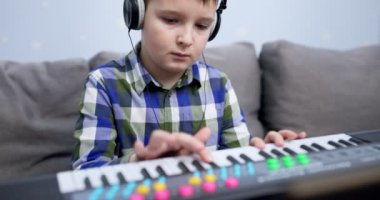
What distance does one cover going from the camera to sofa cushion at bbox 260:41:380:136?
1352mm

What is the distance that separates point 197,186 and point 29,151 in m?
0.77

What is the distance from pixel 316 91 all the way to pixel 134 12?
2.70 ft

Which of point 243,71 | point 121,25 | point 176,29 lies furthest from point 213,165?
point 121,25

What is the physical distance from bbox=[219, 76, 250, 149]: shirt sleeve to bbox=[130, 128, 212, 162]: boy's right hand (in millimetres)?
383

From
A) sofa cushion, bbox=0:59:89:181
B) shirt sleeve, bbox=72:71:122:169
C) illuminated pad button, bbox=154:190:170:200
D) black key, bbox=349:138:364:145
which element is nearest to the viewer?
illuminated pad button, bbox=154:190:170:200

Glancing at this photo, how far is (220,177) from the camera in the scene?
18.6 inches

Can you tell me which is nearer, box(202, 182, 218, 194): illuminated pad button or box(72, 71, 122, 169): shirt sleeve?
box(202, 182, 218, 194): illuminated pad button

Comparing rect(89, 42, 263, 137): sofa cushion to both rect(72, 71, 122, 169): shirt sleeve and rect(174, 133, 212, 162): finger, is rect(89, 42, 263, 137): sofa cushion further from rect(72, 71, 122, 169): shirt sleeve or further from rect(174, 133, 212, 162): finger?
rect(174, 133, 212, 162): finger

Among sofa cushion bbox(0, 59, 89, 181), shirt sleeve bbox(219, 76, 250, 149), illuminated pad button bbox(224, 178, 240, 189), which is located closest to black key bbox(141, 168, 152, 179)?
illuminated pad button bbox(224, 178, 240, 189)

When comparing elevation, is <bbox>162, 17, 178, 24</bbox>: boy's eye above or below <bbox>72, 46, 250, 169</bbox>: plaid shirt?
above

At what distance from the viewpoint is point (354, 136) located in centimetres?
68

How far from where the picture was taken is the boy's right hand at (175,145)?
547 mm

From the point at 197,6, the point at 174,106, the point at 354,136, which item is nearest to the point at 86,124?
the point at 174,106

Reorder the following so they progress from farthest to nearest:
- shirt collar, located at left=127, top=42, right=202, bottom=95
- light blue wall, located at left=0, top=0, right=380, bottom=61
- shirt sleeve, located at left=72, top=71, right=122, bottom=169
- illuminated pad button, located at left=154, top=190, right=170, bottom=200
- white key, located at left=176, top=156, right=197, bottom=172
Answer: light blue wall, located at left=0, top=0, right=380, bottom=61
shirt collar, located at left=127, top=42, right=202, bottom=95
shirt sleeve, located at left=72, top=71, right=122, bottom=169
white key, located at left=176, top=156, right=197, bottom=172
illuminated pad button, located at left=154, top=190, right=170, bottom=200
